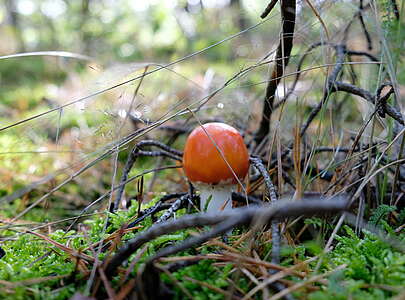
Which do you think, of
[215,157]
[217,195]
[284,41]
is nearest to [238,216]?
[215,157]

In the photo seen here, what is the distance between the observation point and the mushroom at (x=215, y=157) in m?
1.24

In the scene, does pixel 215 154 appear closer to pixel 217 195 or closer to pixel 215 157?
pixel 215 157

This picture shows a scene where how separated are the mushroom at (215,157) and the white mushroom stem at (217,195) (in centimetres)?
1

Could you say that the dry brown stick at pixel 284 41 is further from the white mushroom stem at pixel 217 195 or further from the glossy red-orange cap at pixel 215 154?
the white mushroom stem at pixel 217 195

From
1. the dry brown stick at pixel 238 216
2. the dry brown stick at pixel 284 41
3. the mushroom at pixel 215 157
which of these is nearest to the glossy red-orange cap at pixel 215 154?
the mushroom at pixel 215 157

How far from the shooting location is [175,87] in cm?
347

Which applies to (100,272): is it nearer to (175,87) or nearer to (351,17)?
(351,17)

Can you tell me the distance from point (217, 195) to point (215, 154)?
205 mm

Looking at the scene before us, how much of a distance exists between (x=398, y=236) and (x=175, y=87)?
268 cm

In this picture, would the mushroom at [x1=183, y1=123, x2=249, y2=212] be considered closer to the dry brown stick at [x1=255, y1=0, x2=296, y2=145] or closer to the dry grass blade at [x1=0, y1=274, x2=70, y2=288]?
the dry brown stick at [x1=255, y1=0, x2=296, y2=145]

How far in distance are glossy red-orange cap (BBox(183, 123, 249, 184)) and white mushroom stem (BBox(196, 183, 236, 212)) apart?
6cm

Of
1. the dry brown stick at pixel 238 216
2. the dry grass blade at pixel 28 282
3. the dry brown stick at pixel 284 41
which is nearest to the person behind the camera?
the dry brown stick at pixel 238 216

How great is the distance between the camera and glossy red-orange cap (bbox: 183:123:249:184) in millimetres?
1239

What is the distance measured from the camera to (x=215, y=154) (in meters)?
1.24
